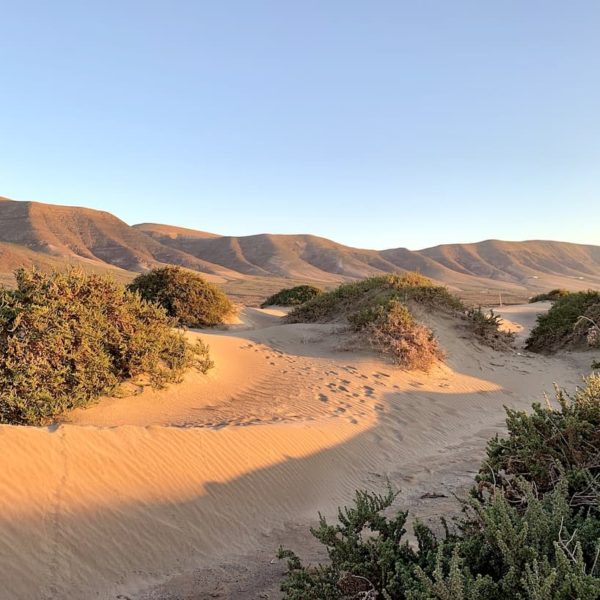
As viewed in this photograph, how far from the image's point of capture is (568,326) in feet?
52.3

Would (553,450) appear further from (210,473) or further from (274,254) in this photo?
(274,254)

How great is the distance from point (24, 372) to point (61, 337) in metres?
0.64

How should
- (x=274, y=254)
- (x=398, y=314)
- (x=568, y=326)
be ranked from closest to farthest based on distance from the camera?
(x=398, y=314), (x=568, y=326), (x=274, y=254)

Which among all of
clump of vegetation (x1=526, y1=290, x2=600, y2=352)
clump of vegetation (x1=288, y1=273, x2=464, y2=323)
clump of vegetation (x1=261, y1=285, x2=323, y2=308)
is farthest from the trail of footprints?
clump of vegetation (x1=261, y1=285, x2=323, y2=308)

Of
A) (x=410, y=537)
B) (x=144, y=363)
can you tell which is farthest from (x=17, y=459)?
(x=410, y=537)

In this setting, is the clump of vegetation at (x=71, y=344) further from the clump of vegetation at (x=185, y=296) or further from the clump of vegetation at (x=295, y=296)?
the clump of vegetation at (x=295, y=296)

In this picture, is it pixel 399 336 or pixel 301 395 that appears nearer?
pixel 301 395

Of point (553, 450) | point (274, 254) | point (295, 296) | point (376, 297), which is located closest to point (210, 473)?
point (553, 450)

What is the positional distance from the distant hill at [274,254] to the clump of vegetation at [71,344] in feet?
214

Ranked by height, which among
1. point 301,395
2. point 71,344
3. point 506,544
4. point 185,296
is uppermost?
point 185,296

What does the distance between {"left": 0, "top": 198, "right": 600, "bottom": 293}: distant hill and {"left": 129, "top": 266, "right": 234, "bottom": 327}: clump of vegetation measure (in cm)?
5542

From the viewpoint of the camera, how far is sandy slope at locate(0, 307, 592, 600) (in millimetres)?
3977

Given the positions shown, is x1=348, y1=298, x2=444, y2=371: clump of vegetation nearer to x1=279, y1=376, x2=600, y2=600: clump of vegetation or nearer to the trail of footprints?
the trail of footprints

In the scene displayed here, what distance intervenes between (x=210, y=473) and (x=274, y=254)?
117508 millimetres
